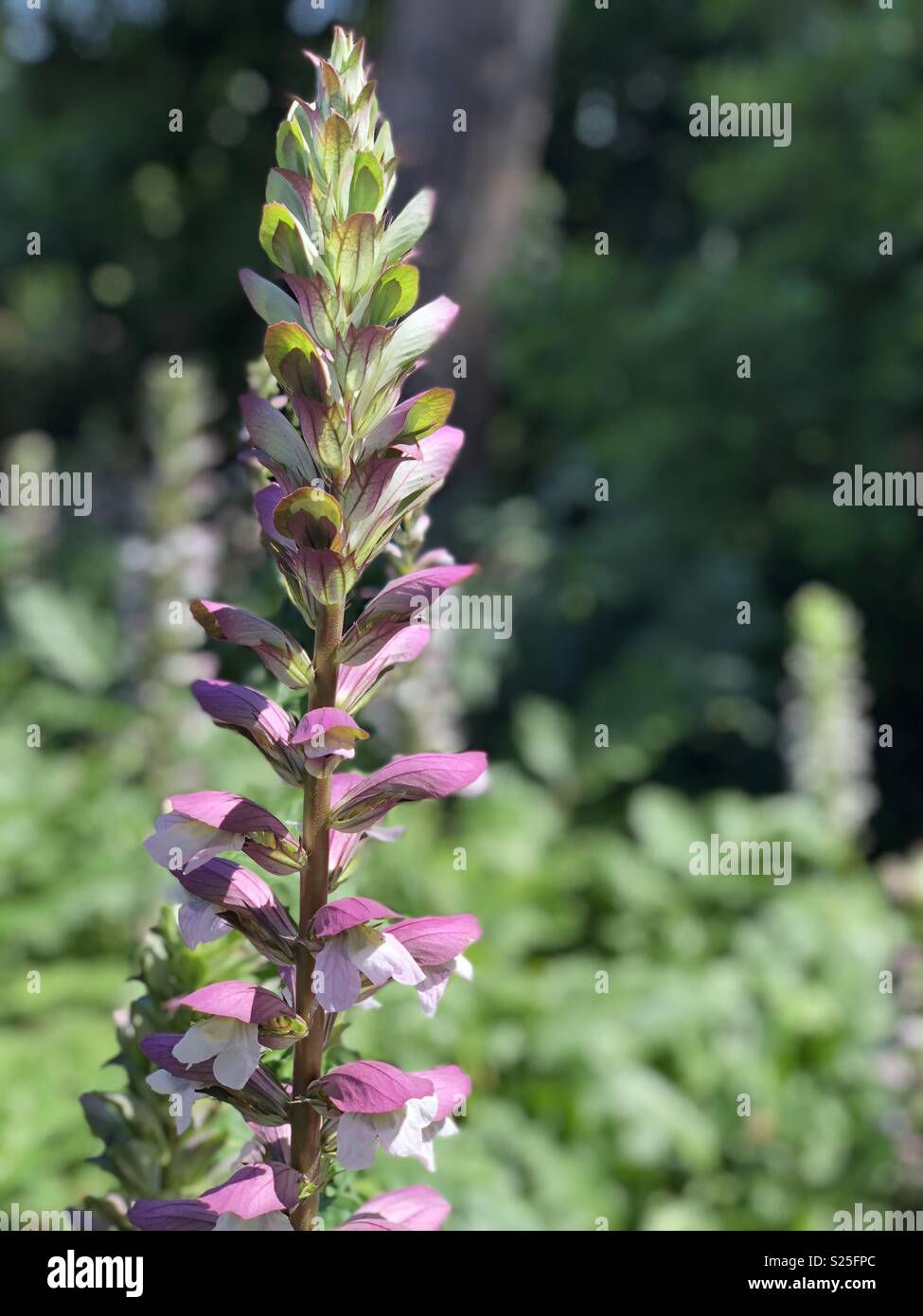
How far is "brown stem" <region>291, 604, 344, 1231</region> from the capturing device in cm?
85

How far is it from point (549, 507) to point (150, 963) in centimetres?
676

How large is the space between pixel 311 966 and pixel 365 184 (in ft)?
1.82

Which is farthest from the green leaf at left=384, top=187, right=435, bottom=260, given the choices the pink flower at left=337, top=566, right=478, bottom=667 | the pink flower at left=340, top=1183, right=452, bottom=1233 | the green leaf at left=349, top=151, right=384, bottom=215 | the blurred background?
the pink flower at left=340, top=1183, right=452, bottom=1233

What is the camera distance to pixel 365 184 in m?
0.83

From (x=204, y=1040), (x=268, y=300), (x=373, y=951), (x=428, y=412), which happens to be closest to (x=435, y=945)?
(x=373, y=951)

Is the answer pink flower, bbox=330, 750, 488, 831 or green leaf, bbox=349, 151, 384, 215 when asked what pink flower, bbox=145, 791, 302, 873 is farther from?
green leaf, bbox=349, 151, 384, 215

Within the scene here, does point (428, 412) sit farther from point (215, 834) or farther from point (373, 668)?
point (215, 834)

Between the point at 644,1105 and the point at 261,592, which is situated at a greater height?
the point at 261,592

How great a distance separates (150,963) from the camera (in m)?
1.20

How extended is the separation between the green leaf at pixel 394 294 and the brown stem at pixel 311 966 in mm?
210

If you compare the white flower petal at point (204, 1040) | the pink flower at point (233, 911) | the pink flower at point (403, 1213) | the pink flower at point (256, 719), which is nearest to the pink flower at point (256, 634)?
the pink flower at point (256, 719)

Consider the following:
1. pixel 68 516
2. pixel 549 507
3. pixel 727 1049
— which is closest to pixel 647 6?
pixel 549 507

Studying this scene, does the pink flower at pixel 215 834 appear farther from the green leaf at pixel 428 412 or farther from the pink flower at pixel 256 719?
the green leaf at pixel 428 412
